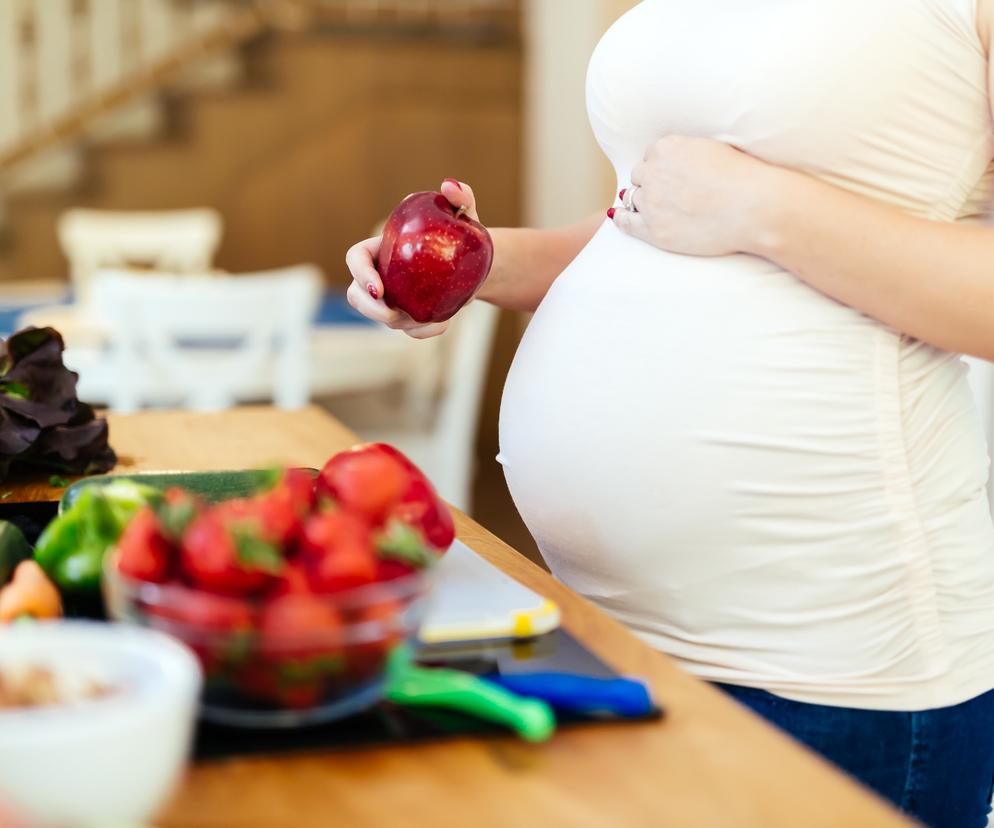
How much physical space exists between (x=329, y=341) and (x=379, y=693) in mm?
2108

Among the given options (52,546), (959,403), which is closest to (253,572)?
(52,546)

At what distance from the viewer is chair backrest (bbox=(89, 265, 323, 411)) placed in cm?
243

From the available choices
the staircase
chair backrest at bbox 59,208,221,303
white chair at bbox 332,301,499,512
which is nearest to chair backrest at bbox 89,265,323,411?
white chair at bbox 332,301,499,512

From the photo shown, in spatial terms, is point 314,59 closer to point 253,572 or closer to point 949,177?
point 949,177

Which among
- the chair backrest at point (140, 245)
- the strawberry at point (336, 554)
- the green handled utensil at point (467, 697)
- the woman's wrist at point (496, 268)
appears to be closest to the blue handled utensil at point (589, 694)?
the green handled utensil at point (467, 697)

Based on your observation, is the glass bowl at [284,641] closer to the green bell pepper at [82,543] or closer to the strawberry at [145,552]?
the strawberry at [145,552]

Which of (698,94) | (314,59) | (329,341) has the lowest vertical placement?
(329,341)

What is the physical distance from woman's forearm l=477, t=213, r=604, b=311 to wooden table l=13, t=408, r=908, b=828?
2.02 ft

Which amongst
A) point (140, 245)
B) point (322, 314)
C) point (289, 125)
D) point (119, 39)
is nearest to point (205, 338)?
point (322, 314)

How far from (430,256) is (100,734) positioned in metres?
0.63

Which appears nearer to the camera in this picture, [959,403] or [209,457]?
[959,403]

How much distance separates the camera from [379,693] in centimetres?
61

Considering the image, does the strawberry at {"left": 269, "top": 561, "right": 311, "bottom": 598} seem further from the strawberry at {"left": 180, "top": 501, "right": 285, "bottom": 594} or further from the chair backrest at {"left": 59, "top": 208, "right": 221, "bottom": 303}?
the chair backrest at {"left": 59, "top": 208, "right": 221, "bottom": 303}

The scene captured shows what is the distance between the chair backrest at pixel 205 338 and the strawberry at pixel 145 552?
1.87 m
